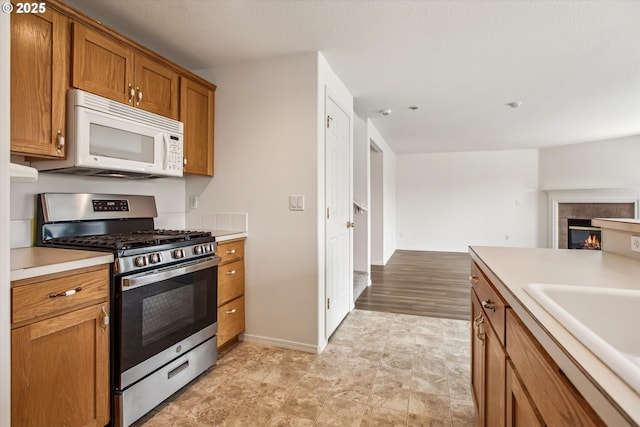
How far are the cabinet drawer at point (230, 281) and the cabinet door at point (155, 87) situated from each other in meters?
1.17

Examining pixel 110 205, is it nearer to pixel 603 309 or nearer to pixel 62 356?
pixel 62 356

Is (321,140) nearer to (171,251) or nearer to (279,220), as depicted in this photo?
(279,220)

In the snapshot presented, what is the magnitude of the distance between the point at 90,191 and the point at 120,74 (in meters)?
0.77

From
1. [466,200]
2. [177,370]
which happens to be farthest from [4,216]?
[466,200]

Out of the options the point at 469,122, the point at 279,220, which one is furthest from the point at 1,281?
the point at 469,122

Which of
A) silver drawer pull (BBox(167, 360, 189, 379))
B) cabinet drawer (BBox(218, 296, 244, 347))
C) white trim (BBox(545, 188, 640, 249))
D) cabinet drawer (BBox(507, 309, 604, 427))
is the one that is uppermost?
white trim (BBox(545, 188, 640, 249))

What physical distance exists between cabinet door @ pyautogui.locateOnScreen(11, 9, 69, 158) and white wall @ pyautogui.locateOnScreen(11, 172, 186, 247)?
0.33 metres

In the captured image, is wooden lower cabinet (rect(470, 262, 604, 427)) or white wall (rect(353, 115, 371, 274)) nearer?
wooden lower cabinet (rect(470, 262, 604, 427))

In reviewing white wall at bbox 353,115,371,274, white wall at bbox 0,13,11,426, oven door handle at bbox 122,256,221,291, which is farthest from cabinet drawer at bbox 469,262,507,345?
white wall at bbox 353,115,371,274

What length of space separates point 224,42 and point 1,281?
1988 mm

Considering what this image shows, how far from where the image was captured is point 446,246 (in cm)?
740

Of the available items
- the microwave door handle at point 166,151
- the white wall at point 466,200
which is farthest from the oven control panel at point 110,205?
the white wall at point 466,200

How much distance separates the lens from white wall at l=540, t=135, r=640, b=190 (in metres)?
5.87

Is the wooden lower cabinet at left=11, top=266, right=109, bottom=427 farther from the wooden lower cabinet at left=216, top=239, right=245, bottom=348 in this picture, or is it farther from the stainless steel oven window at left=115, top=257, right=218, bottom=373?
the wooden lower cabinet at left=216, top=239, right=245, bottom=348
